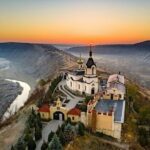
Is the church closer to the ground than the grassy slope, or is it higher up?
higher up

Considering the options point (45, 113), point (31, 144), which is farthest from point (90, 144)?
point (45, 113)

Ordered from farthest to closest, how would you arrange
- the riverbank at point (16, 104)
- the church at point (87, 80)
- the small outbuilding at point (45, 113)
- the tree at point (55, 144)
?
1. the riverbank at point (16, 104)
2. the church at point (87, 80)
3. the small outbuilding at point (45, 113)
4. the tree at point (55, 144)

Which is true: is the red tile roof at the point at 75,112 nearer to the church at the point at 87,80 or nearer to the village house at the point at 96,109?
the village house at the point at 96,109

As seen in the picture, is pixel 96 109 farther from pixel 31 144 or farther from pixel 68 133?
pixel 31 144

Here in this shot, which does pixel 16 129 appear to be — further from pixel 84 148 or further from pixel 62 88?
pixel 62 88

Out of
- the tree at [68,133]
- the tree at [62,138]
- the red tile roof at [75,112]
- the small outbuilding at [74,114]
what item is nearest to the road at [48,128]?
the small outbuilding at [74,114]

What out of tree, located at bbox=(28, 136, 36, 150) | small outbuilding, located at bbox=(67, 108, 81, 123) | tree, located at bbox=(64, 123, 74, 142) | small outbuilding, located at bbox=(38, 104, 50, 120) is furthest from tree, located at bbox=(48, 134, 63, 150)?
small outbuilding, located at bbox=(38, 104, 50, 120)

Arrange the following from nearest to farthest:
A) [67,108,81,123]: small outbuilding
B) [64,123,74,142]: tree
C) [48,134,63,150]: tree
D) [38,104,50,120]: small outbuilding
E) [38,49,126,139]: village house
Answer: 1. [48,134,63,150]: tree
2. [64,123,74,142]: tree
3. [38,49,126,139]: village house
4. [67,108,81,123]: small outbuilding
5. [38,104,50,120]: small outbuilding

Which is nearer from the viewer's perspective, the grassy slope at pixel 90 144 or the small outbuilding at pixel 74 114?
the grassy slope at pixel 90 144

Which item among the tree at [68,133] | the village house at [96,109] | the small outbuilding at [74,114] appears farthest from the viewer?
the small outbuilding at [74,114]

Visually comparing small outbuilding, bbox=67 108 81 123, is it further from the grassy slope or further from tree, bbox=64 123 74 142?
tree, bbox=64 123 74 142

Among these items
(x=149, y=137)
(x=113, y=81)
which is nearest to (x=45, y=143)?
(x=149, y=137)
